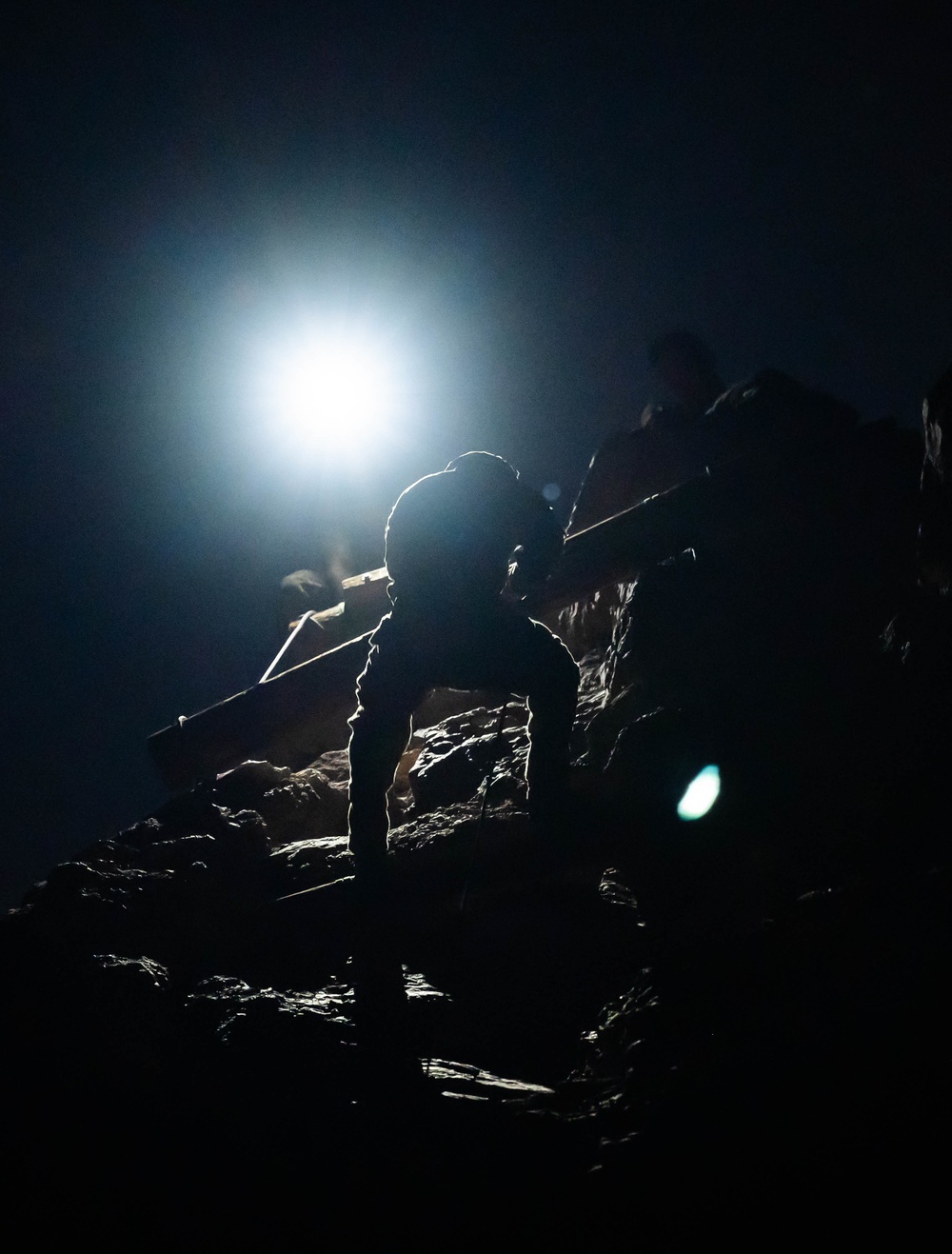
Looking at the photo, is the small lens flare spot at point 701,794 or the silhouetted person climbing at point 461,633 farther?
the silhouetted person climbing at point 461,633

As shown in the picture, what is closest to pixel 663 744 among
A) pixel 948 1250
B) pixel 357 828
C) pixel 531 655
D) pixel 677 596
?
pixel 531 655

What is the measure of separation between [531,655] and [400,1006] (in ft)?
6.43

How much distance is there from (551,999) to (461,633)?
1.99 meters

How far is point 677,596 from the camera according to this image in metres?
5.28

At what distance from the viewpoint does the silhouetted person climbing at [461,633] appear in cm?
381

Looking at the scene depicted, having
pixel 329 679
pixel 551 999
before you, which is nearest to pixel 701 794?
pixel 551 999

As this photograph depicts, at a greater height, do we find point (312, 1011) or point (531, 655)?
point (531, 655)

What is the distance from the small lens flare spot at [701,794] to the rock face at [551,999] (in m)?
0.05

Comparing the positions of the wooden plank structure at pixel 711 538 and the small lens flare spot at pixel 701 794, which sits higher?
the wooden plank structure at pixel 711 538

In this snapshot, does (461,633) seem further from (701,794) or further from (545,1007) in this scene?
(545,1007)

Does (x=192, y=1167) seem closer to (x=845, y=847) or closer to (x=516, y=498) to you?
(x=845, y=847)

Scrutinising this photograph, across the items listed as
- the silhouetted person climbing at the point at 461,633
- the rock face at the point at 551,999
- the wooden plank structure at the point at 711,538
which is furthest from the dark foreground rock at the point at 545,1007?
the wooden plank structure at the point at 711,538

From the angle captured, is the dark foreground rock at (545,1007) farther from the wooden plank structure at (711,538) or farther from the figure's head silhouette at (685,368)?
the figure's head silhouette at (685,368)

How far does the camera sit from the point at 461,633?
3.86 meters
